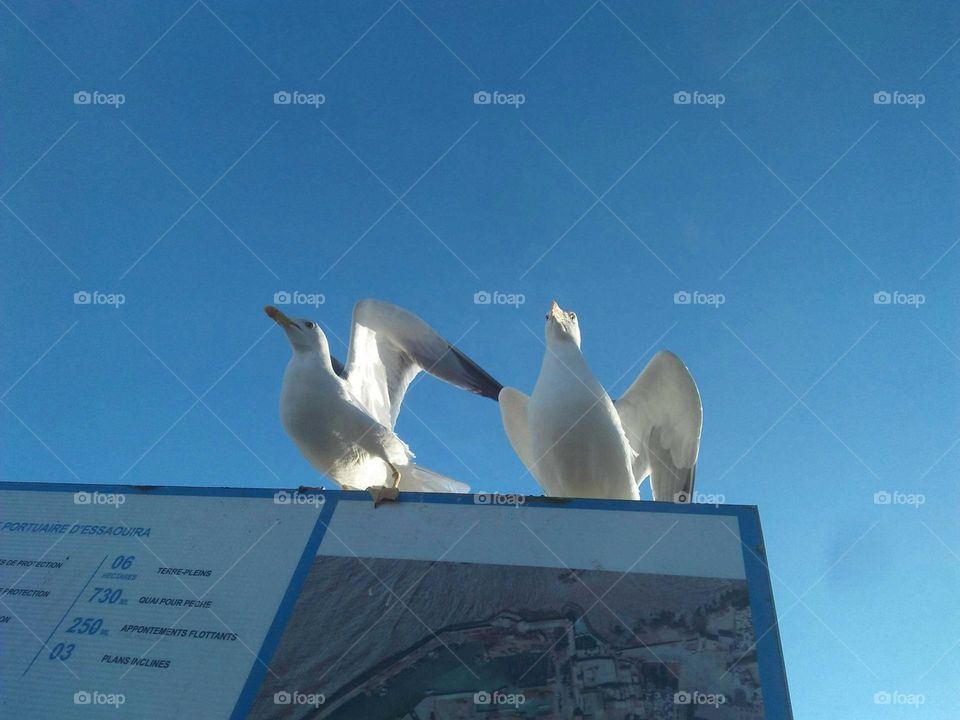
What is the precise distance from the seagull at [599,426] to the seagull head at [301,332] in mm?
1703

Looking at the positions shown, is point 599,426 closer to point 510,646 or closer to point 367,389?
point 510,646

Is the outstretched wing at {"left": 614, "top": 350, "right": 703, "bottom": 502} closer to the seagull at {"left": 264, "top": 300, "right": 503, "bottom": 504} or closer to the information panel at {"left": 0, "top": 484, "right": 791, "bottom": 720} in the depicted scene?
the seagull at {"left": 264, "top": 300, "right": 503, "bottom": 504}

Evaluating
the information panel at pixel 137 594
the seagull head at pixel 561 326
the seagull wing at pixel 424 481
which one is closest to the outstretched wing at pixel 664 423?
the seagull head at pixel 561 326

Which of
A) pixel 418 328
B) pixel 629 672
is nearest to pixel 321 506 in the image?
pixel 629 672

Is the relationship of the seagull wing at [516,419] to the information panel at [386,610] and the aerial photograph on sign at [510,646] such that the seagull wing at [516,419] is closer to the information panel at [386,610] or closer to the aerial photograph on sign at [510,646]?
the information panel at [386,610]

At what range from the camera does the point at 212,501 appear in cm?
389

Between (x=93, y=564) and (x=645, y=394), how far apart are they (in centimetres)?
411

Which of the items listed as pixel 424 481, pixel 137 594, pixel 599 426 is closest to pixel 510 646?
pixel 137 594

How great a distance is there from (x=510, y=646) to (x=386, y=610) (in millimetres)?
602

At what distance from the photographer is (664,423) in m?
A: 5.73

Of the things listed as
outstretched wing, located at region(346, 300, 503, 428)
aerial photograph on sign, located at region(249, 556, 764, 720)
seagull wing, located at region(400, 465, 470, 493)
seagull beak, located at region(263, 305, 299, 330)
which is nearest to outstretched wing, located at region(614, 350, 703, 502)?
outstretched wing, located at region(346, 300, 503, 428)

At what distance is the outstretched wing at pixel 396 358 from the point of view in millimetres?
6168

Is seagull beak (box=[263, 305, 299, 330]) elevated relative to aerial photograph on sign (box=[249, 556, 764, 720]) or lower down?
elevated

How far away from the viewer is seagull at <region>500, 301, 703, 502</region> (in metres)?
4.68
